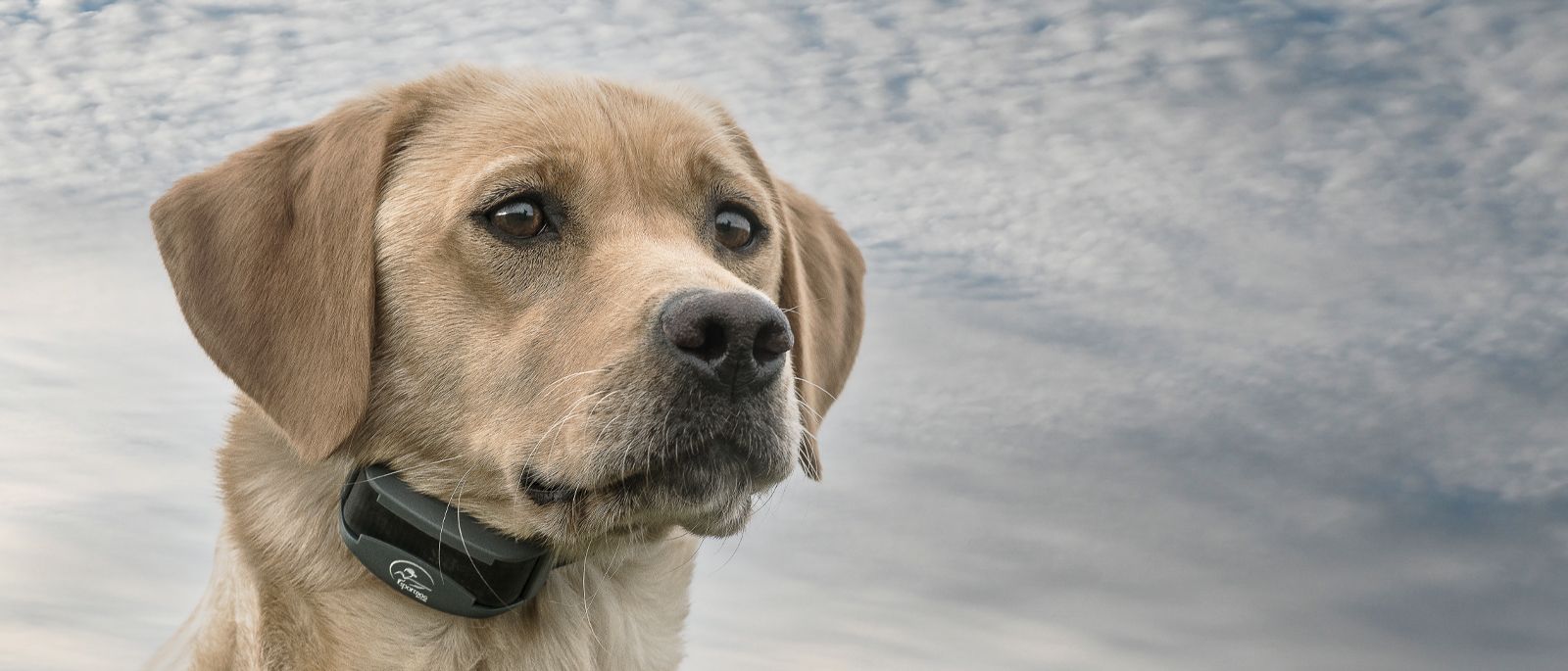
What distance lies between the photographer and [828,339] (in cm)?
587

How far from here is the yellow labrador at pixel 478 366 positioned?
12.9 feet

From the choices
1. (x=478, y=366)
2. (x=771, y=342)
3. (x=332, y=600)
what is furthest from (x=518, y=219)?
(x=332, y=600)

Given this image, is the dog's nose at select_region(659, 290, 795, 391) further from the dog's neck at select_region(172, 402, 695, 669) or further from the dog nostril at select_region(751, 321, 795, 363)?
the dog's neck at select_region(172, 402, 695, 669)

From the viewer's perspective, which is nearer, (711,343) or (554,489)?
(711,343)

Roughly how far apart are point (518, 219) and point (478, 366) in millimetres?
520

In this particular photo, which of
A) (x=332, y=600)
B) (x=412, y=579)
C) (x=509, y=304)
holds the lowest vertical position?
(x=332, y=600)

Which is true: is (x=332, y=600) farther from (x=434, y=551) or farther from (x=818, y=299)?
(x=818, y=299)

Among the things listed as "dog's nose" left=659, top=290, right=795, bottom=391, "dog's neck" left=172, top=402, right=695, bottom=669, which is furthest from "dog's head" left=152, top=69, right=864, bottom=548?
"dog's neck" left=172, top=402, right=695, bottom=669

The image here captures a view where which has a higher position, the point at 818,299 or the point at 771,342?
the point at 771,342

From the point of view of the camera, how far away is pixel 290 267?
14.4 feet

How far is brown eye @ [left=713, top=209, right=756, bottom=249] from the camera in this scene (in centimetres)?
495

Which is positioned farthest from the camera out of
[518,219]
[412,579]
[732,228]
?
[732,228]

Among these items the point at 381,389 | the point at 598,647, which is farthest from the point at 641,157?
the point at 598,647

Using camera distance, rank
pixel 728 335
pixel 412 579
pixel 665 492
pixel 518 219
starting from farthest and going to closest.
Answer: pixel 518 219, pixel 412 579, pixel 665 492, pixel 728 335
